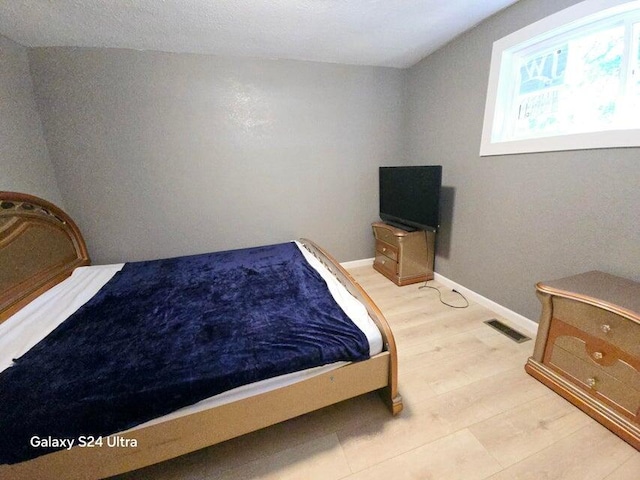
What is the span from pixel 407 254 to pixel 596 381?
5.33ft

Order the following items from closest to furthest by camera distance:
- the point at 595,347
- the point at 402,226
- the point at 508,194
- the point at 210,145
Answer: the point at 595,347, the point at 508,194, the point at 210,145, the point at 402,226

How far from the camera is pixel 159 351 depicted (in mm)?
1172

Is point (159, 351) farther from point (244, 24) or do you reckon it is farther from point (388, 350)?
point (244, 24)

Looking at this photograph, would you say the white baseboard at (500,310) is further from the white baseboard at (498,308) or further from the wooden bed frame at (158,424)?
the wooden bed frame at (158,424)

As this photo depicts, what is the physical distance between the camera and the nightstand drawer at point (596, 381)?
117 cm

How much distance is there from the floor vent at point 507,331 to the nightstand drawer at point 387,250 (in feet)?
3.41

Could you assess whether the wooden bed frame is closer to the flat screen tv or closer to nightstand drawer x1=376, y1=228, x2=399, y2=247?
nightstand drawer x1=376, y1=228, x2=399, y2=247

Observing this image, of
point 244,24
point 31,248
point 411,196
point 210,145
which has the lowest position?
point 31,248

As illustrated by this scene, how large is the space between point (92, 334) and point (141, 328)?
24 cm

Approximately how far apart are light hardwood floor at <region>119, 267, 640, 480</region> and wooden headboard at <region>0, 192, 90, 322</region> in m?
1.42

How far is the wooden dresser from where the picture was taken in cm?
116

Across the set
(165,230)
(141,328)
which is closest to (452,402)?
(141,328)

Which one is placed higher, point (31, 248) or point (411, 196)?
point (411, 196)

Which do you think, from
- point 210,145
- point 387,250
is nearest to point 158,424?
point 210,145
